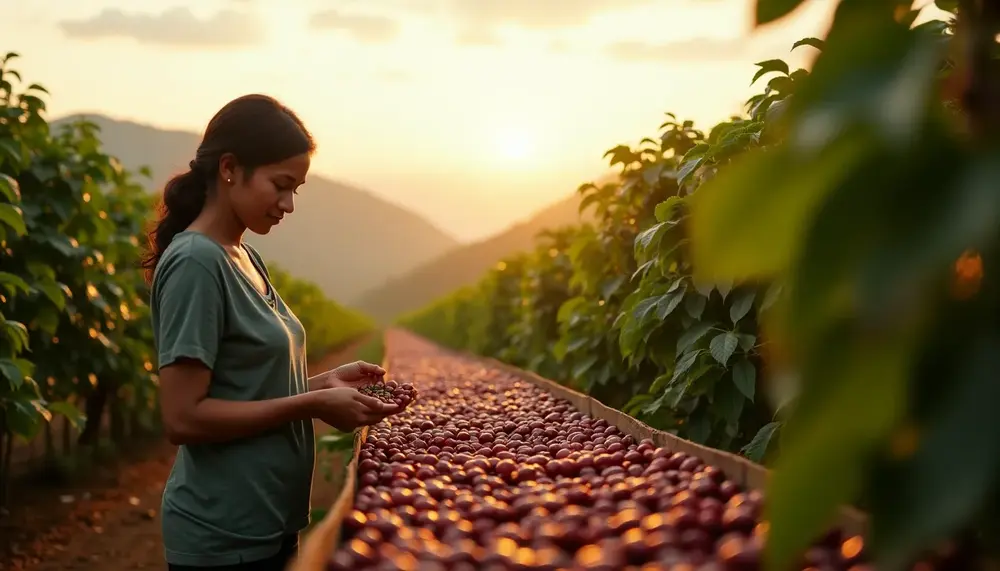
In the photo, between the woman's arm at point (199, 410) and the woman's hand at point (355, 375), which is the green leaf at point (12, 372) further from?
the woman's arm at point (199, 410)

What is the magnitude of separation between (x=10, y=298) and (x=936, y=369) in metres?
7.33

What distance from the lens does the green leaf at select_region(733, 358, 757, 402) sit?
12.6ft

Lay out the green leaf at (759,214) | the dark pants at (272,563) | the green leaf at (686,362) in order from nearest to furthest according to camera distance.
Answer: the green leaf at (759,214) → the dark pants at (272,563) → the green leaf at (686,362)

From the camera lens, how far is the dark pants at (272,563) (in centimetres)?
268

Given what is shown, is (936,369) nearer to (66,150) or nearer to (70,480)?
(66,150)

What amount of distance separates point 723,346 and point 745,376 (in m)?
0.20

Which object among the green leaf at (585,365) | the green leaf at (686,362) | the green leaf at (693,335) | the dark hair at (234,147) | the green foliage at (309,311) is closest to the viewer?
the dark hair at (234,147)

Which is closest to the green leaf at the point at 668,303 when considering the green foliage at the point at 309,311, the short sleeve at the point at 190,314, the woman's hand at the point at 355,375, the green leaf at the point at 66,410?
the woman's hand at the point at 355,375

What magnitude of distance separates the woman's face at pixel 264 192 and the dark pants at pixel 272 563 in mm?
1059

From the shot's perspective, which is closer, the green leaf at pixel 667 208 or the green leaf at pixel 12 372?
the green leaf at pixel 667 208

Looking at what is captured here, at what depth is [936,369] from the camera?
3.69 ft

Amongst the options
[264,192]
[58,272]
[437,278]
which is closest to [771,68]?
[264,192]

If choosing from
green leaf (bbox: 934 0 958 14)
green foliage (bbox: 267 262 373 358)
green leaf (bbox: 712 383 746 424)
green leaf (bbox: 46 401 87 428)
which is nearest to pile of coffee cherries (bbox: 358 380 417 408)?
green leaf (bbox: 712 383 746 424)

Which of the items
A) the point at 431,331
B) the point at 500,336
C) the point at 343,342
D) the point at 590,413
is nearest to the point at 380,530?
the point at 590,413
